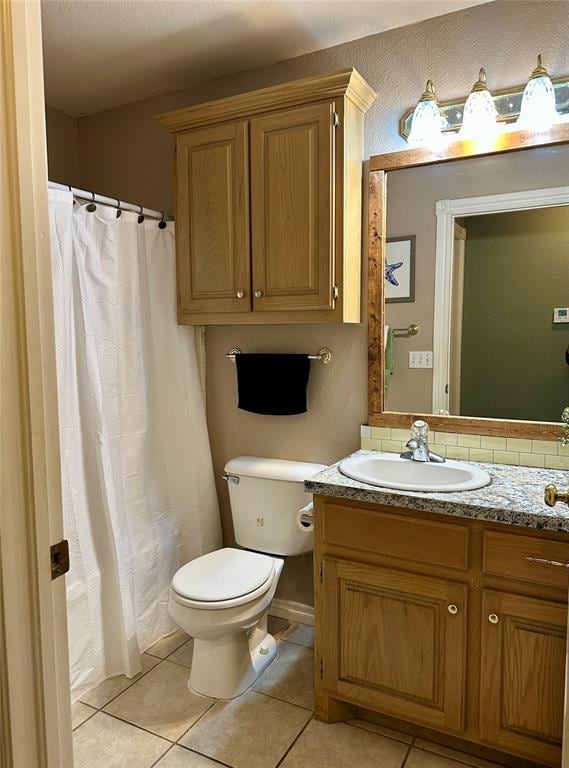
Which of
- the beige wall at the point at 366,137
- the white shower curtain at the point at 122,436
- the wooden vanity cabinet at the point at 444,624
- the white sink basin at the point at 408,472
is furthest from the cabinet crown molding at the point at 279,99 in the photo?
the wooden vanity cabinet at the point at 444,624

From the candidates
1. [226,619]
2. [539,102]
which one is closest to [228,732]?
[226,619]

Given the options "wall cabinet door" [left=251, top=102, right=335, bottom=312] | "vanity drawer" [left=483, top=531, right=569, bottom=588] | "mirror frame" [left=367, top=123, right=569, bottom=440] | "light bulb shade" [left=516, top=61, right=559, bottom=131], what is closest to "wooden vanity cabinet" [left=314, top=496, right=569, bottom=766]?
"vanity drawer" [left=483, top=531, right=569, bottom=588]

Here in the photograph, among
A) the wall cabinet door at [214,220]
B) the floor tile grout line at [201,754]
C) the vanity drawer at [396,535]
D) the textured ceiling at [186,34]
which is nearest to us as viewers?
the vanity drawer at [396,535]

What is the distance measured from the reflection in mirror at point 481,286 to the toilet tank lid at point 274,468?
442 mm

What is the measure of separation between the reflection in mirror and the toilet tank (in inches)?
20.1

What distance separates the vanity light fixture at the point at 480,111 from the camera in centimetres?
183

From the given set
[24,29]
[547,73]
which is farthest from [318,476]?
[547,73]

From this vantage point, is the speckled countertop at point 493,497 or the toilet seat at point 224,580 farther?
the toilet seat at point 224,580

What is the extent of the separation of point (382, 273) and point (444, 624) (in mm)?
1267

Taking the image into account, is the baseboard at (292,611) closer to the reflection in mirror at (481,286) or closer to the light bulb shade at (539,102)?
the reflection in mirror at (481,286)

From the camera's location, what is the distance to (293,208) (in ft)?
6.70

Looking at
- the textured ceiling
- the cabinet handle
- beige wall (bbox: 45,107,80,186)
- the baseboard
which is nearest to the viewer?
the cabinet handle

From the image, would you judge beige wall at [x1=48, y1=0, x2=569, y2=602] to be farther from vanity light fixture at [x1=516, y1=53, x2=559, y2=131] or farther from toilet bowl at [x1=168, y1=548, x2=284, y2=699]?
toilet bowl at [x1=168, y1=548, x2=284, y2=699]

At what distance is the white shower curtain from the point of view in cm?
197
